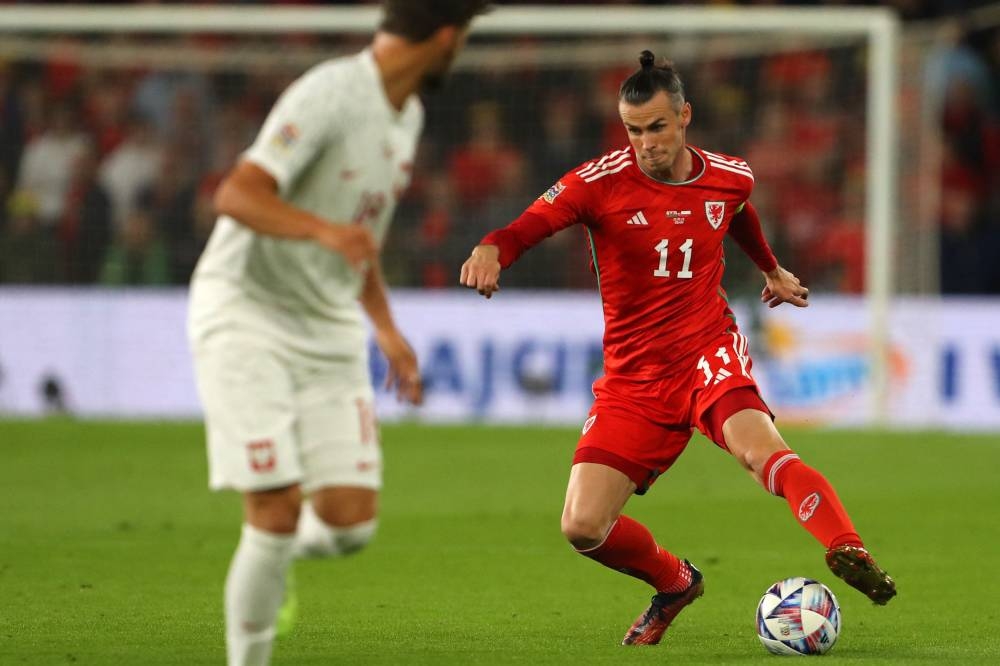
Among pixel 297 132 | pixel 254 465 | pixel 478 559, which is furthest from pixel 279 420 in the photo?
pixel 478 559

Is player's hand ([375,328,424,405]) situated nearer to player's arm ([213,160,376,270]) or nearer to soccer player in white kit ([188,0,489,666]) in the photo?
soccer player in white kit ([188,0,489,666])

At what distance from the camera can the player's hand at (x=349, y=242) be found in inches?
177

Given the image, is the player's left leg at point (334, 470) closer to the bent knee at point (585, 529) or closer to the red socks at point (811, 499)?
the bent knee at point (585, 529)

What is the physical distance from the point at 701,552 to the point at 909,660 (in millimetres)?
3309

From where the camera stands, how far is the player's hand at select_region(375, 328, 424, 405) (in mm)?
4988

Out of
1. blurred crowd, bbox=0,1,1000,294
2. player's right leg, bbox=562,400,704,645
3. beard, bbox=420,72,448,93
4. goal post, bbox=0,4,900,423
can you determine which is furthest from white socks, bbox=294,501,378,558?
blurred crowd, bbox=0,1,1000,294

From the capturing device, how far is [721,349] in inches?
261

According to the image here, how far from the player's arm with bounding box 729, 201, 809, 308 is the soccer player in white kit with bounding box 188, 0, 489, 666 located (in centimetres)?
236

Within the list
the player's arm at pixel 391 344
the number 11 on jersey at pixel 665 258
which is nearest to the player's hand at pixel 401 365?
the player's arm at pixel 391 344

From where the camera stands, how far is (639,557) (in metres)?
6.50

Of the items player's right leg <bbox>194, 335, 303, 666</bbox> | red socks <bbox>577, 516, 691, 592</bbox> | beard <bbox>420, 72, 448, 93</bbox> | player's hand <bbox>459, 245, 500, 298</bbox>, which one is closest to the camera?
player's right leg <bbox>194, 335, 303, 666</bbox>

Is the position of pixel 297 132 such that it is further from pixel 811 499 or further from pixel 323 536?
pixel 811 499

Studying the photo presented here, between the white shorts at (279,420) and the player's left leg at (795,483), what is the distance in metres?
1.72

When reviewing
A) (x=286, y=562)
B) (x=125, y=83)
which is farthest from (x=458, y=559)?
(x=125, y=83)
